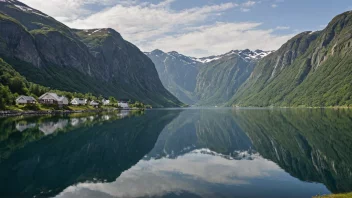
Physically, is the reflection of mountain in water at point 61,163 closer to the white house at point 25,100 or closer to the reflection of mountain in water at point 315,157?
the reflection of mountain in water at point 315,157

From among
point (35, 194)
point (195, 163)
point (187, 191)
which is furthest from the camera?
point (195, 163)

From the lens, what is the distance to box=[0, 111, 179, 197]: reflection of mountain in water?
2970 cm

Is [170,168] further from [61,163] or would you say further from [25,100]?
[25,100]

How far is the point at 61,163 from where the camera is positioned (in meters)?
40.8

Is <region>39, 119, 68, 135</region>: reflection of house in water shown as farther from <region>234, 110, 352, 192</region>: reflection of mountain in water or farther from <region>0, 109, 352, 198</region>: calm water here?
<region>234, 110, 352, 192</region>: reflection of mountain in water

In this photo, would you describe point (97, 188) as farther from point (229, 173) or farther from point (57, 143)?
point (57, 143)

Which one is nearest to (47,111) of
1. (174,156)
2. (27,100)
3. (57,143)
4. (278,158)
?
(27,100)

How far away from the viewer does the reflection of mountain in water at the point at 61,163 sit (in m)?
29.7

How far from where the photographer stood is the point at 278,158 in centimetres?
4653

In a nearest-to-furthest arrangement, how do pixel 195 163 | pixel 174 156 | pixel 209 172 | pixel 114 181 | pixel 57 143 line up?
pixel 114 181 → pixel 209 172 → pixel 195 163 → pixel 174 156 → pixel 57 143

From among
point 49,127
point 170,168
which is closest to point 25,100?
point 49,127

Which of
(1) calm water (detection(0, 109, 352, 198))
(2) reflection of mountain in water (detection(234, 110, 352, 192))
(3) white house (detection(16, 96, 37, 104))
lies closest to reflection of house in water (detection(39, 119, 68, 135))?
(1) calm water (detection(0, 109, 352, 198))

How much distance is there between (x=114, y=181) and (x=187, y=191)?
8504mm

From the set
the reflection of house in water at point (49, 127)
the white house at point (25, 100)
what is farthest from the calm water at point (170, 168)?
the white house at point (25, 100)
